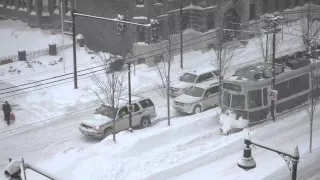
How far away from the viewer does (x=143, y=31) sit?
137ft

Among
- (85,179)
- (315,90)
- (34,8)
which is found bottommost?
(85,179)

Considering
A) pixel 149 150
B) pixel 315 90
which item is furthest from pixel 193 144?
pixel 315 90

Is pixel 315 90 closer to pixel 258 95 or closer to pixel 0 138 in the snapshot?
pixel 258 95

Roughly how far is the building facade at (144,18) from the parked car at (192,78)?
4.23m

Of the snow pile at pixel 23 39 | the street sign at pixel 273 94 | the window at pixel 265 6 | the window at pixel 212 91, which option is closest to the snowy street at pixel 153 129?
the window at pixel 212 91

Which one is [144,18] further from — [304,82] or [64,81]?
[304,82]

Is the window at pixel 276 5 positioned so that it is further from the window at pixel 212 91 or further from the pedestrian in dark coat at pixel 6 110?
the pedestrian in dark coat at pixel 6 110

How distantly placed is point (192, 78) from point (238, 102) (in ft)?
22.0

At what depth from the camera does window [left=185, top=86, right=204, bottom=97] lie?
31541 millimetres

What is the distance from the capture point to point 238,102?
28.4 meters

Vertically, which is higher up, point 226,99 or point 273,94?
point 273,94

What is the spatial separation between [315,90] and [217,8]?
1618 cm

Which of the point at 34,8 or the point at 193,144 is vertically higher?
the point at 34,8

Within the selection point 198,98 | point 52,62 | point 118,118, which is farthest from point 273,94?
point 52,62
